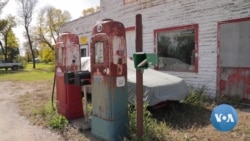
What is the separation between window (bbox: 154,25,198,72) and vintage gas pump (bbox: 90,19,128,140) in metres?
4.86

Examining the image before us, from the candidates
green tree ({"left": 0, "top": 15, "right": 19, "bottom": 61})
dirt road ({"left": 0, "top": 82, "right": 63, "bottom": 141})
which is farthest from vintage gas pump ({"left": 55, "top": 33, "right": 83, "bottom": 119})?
green tree ({"left": 0, "top": 15, "right": 19, "bottom": 61})

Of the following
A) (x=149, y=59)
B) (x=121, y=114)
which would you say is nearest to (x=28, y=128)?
(x=121, y=114)

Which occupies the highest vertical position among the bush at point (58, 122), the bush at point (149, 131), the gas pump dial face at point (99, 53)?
the gas pump dial face at point (99, 53)

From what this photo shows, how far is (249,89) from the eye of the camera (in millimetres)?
7613

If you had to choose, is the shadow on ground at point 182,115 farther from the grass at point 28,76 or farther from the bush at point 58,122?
the grass at point 28,76

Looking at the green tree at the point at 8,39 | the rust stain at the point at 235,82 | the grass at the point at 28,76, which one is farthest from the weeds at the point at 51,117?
the green tree at the point at 8,39

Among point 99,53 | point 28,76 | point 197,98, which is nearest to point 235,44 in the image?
point 197,98

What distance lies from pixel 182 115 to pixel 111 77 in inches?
100

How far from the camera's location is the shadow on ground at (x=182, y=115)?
5.81 meters

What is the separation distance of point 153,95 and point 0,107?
548 centimetres

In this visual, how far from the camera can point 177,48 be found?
961 cm

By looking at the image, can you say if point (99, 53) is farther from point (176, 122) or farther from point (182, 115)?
point (182, 115)

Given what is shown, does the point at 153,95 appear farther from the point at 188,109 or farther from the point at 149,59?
the point at 149,59

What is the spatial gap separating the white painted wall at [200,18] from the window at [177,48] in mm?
188
